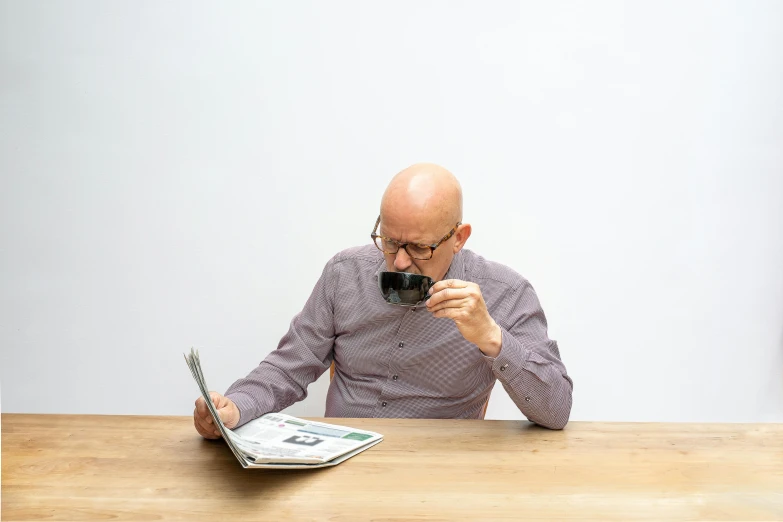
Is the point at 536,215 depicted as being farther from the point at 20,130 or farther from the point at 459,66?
the point at 20,130

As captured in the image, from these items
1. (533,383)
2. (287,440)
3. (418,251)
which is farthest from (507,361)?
(287,440)

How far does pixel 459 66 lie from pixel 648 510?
168 cm

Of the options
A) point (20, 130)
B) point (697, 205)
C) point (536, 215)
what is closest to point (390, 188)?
point (536, 215)

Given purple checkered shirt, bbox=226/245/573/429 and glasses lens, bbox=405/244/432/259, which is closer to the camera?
glasses lens, bbox=405/244/432/259

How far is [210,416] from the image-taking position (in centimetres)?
144

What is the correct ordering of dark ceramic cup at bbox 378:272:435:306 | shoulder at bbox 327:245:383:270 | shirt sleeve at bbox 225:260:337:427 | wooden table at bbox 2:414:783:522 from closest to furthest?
wooden table at bbox 2:414:783:522 < dark ceramic cup at bbox 378:272:435:306 < shirt sleeve at bbox 225:260:337:427 < shoulder at bbox 327:245:383:270

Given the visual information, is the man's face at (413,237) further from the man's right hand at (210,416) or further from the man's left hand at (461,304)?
the man's right hand at (210,416)

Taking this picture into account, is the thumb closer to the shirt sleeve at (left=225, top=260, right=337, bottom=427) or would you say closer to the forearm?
the shirt sleeve at (left=225, top=260, right=337, bottom=427)

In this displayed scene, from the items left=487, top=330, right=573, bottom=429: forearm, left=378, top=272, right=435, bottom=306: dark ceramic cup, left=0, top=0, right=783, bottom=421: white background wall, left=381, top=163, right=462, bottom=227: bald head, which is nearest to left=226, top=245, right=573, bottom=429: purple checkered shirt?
left=487, top=330, right=573, bottom=429: forearm

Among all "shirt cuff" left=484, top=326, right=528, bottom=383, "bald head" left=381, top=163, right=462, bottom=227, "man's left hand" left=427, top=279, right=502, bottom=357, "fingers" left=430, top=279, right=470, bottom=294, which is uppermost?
"bald head" left=381, top=163, right=462, bottom=227

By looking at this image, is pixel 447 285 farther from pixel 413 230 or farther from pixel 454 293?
pixel 413 230

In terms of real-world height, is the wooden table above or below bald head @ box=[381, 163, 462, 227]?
below

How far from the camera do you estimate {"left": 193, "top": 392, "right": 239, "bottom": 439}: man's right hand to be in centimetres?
145

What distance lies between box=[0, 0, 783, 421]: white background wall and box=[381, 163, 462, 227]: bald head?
69 cm
